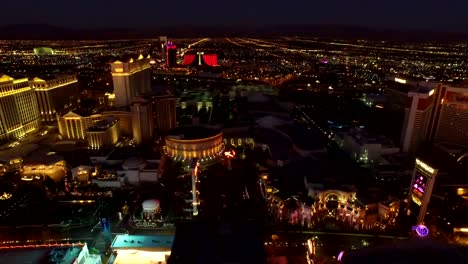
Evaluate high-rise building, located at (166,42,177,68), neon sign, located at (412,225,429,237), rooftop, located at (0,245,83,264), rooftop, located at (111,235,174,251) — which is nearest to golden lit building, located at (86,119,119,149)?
rooftop, located at (111,235,174,251)

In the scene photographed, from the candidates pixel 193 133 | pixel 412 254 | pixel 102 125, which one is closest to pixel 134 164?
pixel 193 133

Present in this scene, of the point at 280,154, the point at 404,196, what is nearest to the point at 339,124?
the point at 280,154

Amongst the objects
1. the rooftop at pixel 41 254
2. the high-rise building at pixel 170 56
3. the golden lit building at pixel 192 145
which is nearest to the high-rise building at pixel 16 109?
the golden lit building at pixel 192 145

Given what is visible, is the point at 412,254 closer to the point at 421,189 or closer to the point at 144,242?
the point at 421,189

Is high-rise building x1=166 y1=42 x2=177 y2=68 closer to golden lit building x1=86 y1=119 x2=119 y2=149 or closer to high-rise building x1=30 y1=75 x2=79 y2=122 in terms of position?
high-rise building x1=30 y1=75 x2=79 y2=122

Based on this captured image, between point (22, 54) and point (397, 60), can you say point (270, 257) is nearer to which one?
point (397, 60)

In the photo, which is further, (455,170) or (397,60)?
(397,60)

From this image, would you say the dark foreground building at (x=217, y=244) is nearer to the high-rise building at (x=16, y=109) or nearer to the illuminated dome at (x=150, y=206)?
the illuminated dome at (x=150, y=206)
